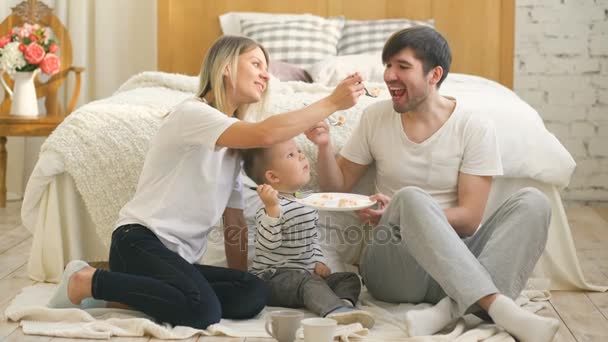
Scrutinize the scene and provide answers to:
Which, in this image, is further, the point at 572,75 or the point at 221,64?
the point at 572,75

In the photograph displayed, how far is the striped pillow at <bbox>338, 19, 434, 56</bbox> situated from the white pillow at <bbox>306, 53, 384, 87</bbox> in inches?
13.0

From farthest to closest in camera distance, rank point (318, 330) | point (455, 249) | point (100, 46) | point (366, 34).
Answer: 1. point (100, 46)
2. point (366, 34)
3. point (455, 249)
4. point (318, 330)

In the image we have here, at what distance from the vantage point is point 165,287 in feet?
7.43

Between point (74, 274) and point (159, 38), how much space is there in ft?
9.32

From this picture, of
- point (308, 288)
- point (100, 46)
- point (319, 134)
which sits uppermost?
point (100, 46)

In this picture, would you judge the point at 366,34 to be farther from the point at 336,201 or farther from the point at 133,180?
the point at 336,201

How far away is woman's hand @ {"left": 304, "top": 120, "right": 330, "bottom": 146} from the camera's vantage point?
2.55 m

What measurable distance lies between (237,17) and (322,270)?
8.47ft

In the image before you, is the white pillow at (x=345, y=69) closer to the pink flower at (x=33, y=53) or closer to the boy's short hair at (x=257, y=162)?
the pink flower at (x=33, y=53)

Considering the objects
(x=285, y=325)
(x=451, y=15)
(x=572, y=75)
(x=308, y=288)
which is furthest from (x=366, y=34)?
(x=285, y=325)

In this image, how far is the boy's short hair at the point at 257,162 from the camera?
2.47 meters

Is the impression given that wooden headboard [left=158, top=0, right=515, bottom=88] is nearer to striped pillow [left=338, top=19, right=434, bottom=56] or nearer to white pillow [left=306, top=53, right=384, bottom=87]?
striped pillow [left=338, top=19, right=434, bottom=56]

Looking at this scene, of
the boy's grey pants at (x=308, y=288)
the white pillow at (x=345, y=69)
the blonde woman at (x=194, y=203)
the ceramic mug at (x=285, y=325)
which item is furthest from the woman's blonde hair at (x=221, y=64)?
the white pillow at (x=345, y=69)

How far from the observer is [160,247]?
2.33 meters
